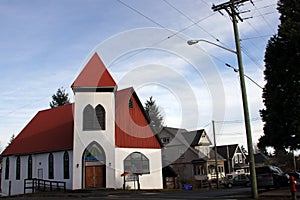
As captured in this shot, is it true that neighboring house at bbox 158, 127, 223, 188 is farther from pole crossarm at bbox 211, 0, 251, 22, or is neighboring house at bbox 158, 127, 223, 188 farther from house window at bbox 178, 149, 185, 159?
pole crossarm at bbox 211, 0, 251, 22

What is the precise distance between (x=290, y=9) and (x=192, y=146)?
39173 millimetres

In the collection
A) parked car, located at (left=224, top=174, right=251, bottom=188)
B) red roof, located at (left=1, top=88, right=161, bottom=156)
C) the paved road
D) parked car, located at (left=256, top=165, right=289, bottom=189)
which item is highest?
red roof, located at (left=1, top=88, right=161, bottom=156)

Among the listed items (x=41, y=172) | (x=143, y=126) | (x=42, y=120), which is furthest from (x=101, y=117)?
(x=42, y=120)

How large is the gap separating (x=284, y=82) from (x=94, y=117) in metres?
16.5

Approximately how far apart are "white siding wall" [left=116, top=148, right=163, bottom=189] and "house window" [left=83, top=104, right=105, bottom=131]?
9.22 feet

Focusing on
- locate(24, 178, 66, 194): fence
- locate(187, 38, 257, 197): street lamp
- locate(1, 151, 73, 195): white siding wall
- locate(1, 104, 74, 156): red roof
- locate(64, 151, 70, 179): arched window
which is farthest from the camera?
locate(1, 104, 74, 156): red roof

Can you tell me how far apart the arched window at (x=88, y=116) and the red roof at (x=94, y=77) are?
7.10 feet

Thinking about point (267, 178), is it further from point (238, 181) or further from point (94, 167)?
point (238, 181)

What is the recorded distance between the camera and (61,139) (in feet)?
112

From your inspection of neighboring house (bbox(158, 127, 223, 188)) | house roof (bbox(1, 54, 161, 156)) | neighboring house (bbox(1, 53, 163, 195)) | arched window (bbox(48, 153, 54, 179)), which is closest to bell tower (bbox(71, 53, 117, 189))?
neighboring house (bbox(1, 53, 163, 195))

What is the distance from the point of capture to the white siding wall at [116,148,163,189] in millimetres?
30933

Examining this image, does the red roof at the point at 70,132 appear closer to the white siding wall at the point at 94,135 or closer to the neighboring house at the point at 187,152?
the white siding wall at the point at 94,135

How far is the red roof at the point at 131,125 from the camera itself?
107ft

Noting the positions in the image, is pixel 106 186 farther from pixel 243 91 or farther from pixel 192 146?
pixel 192 146
